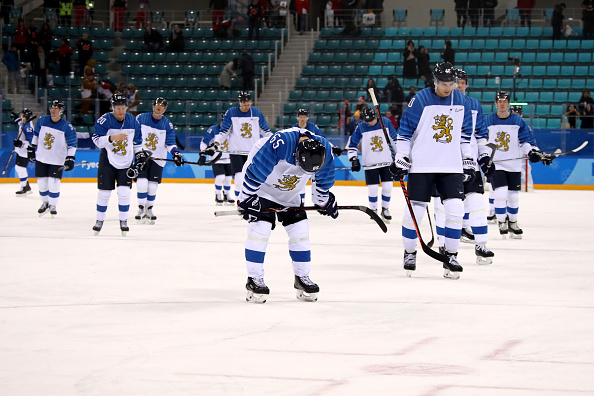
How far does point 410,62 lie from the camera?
17.4 metres

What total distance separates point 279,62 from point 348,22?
6.41 ft

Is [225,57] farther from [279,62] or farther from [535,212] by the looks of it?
[535,212]

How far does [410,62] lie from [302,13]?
3996 millimetres

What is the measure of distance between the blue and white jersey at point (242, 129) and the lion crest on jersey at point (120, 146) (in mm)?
2325

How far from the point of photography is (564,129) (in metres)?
14.3

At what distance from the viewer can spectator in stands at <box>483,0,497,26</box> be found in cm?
1877

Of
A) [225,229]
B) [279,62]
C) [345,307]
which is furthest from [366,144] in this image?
[279,62]

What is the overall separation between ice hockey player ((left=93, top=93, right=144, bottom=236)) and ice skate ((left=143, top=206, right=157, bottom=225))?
106cm

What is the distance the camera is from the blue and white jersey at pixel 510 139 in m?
7.94

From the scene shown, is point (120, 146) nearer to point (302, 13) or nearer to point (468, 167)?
point (468, 167)

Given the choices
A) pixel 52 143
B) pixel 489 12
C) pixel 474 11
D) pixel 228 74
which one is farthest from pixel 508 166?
pixel 489 12

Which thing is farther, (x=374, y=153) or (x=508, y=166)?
(x=374, y=153)

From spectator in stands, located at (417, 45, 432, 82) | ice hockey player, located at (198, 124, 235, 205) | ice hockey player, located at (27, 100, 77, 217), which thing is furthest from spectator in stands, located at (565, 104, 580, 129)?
ice hockey player, located at (27, 100, 77, 217)

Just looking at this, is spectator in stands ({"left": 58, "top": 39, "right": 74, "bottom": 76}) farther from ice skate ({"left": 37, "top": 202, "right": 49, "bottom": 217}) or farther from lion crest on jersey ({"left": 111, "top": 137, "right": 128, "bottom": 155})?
lion crest on jersey ({"left": 111, "top": 137, "right": 128, "bottom": 155})
